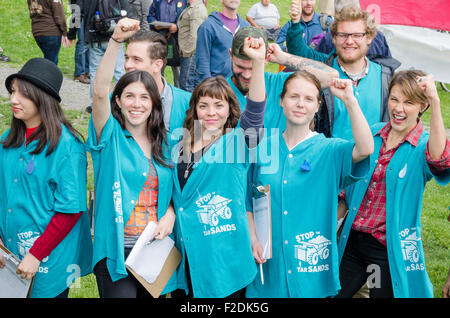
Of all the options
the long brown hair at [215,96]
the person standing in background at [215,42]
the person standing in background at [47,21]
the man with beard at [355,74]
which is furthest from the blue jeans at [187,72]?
the long brown hair at [215,96]

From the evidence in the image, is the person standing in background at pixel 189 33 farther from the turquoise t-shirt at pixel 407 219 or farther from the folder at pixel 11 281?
the folder at pixel 11 281

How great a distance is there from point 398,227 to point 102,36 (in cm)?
551

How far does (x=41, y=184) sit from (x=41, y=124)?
0.36 meters

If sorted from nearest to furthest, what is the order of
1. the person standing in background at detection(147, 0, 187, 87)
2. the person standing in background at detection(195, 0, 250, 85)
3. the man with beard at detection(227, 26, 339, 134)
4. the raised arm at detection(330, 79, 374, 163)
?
the raised arm at detection(330, 79, 374, 163) < the man with beard at detection(227, 26, 339, 134) < the person standing in background at detection(195, 0, 250, 85) < the person standing in background at detection(147, 0, 187, 87)

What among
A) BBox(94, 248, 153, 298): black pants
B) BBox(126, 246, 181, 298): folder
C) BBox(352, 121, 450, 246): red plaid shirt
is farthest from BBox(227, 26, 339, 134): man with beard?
BBox(94, 248, 153, 298): black pants

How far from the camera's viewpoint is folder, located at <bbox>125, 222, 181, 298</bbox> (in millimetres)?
3018

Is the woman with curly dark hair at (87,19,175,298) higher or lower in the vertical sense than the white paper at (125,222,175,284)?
higher

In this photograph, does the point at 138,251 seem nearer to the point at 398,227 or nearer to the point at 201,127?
the point at 201,127

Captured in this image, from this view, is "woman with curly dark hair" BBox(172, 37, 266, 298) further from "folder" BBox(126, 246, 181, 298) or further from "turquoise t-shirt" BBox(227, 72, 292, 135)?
"turquoise t-shirt" BBox(227, 72, 292, 135)

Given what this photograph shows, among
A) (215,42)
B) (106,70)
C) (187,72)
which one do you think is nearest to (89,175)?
(215,42)

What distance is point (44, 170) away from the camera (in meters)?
3.13

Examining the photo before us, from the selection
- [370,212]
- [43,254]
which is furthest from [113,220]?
[370,212]

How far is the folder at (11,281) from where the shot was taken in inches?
122

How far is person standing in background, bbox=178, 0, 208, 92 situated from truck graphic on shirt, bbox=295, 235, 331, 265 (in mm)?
5485
